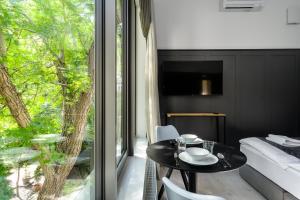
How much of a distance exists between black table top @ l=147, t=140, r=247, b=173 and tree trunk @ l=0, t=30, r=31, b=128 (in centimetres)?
117

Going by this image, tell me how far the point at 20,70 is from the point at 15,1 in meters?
0.20

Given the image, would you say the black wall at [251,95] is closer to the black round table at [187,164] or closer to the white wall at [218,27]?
the white wall at [218,27]

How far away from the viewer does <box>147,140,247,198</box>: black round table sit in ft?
4.93

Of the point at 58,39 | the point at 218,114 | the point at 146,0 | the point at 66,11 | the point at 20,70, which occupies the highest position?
the point at 146,0

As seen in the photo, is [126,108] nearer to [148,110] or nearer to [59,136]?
[148,110]

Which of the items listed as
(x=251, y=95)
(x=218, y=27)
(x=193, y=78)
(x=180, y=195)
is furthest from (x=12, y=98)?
(x=251, y=95)

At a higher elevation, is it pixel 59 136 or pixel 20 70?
pixel 20 70

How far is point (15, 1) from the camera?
1.94ft

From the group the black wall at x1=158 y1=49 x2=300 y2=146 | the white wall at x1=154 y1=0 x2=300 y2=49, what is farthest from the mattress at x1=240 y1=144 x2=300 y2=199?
the white wall at x1=154 y1=0 x2=300 y2=49

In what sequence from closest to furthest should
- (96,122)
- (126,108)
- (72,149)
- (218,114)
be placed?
1. (72,149)
2. (96,122)
3. (126,108)
4. (218,114)

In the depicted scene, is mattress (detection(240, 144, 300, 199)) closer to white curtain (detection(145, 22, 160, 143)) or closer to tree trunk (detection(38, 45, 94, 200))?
white curtain (detection(145, 22, 160, 143))

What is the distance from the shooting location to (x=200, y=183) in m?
2.84

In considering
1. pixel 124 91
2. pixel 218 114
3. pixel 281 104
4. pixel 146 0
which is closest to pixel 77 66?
pixel 124 91

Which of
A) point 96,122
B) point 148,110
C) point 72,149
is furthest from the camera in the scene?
point 148,110
